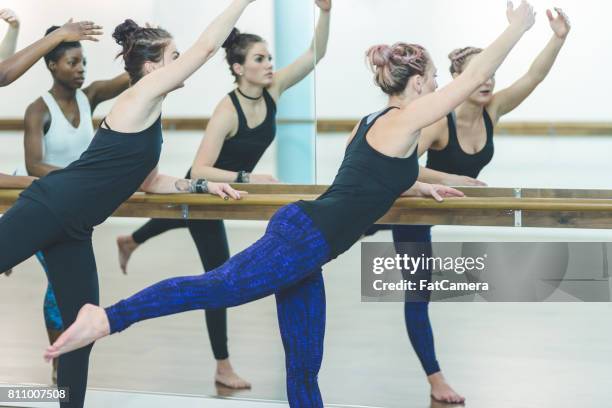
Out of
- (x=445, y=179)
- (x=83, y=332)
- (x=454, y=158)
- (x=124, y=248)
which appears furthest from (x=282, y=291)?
(x=124, y=248)

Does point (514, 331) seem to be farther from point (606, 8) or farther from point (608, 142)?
point (606, 8)

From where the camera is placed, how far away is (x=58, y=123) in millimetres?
3643

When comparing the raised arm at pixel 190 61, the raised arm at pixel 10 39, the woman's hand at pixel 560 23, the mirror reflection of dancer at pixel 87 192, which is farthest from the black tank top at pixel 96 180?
the woman's hand at pixel 560 23

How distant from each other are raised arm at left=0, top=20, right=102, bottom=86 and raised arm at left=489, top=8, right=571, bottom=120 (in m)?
1.52

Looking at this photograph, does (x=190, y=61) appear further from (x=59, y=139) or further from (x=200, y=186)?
(x=59, y=139)

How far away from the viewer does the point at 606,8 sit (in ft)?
11.2

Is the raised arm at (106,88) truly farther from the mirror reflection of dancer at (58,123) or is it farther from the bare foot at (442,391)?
the bare foot at (442,391)

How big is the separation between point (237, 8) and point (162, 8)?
120cm

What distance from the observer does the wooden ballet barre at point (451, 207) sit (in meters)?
2.85

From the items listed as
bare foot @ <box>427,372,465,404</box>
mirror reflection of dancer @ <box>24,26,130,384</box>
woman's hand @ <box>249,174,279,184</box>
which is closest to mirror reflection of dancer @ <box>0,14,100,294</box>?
mirror reflection of dancer @ <box>24,26,130,384</box>

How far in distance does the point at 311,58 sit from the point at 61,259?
1.26 metres

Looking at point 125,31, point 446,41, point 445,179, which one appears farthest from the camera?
point 446,41

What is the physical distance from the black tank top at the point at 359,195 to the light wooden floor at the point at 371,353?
958mm

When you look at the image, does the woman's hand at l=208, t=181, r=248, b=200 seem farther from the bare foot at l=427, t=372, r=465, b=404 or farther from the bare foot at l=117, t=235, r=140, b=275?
the bare foot at l=117, t=235, r=140, b=275
